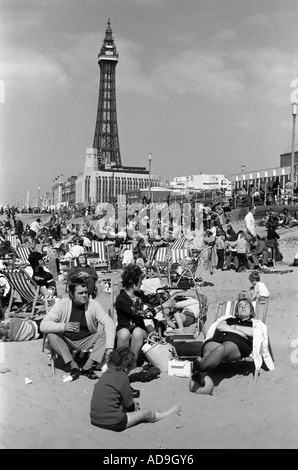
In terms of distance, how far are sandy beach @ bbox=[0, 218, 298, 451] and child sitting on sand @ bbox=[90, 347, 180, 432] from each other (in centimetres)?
6

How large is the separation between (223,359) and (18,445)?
1987 millimetres

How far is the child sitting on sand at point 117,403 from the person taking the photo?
14.5ft

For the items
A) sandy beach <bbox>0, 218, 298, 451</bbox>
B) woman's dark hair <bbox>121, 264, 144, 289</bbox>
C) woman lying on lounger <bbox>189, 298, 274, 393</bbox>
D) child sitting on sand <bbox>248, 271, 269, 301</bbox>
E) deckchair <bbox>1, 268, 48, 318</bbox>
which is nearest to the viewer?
sandy beach <bbox>0, 218, 298, 451</bbox>

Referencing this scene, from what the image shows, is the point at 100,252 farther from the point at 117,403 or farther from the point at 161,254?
the point at 117,403

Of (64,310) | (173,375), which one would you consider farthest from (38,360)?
(173,375)

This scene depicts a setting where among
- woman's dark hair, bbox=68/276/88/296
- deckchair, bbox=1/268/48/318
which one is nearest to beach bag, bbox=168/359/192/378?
woman's dark hair, bbox=68/276/88/296

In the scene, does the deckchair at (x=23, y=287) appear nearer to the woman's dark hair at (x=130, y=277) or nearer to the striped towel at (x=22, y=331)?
the striped towel at (x=22, y=331)

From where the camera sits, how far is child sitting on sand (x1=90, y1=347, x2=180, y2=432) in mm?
4430

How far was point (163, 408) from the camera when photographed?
196 inches

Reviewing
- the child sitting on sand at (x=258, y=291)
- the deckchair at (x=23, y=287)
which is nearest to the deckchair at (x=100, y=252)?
the deckchair at (x=23, y=287)

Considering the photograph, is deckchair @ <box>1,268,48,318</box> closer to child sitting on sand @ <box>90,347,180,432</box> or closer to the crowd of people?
the crowd of people

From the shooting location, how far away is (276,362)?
572 cm

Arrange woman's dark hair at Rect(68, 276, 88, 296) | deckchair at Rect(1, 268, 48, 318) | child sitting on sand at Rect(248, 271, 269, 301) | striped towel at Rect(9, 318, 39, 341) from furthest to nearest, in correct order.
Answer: deckchair at Rect(1, 268, 48, 318)
child sitting on sand at Rect(248, 271, 269, 301)
striped towel at Rect(9, 318, 39, 341)
woman's dark hair at Rect(68, 276, 88, 296)

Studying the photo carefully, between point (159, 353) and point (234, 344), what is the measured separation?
821 millimetres
